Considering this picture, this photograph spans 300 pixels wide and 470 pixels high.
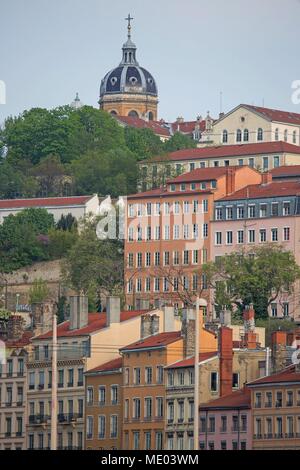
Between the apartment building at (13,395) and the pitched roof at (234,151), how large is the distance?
67330 mm

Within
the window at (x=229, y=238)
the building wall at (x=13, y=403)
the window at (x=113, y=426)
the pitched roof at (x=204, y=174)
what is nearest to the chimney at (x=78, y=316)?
the building wall at (x=13, y=403)

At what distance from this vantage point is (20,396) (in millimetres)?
108812

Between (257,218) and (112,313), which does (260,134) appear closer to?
(257,218)

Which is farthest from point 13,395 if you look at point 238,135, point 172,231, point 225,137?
point 225,137

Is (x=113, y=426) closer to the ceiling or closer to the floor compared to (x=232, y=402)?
closer to the floor

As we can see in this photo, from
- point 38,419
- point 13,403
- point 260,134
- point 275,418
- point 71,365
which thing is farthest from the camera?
point 260,134

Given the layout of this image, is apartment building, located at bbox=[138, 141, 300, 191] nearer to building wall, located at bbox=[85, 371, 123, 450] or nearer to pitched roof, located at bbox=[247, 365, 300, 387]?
building wall, located at bbox=[85, 371, 123, 450]

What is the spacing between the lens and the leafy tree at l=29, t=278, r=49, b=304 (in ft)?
498

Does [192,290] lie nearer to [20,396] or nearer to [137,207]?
[137,207]

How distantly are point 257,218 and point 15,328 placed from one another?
3923 cm

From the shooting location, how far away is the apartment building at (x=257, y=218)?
5999 inches

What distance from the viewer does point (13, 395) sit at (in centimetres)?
10906

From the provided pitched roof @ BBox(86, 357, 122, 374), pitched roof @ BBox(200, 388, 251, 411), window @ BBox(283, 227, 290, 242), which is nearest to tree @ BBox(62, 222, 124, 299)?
window @ BBox(283, 227, 290, 242)
